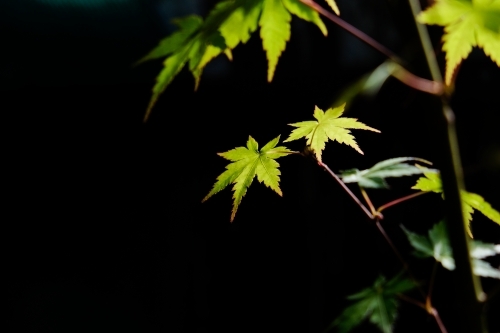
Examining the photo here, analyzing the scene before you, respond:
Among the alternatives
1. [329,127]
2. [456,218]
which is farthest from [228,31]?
[456,218]

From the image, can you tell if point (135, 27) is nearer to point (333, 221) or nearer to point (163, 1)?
point (163, 1)

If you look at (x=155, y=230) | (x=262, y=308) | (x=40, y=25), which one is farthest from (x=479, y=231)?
(x=40, y=25)

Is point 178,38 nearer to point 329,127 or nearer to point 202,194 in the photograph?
point 329,127

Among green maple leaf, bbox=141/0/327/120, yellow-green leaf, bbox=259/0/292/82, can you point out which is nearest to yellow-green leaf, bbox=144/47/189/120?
green maple leaf, bbox=141/0/327/120

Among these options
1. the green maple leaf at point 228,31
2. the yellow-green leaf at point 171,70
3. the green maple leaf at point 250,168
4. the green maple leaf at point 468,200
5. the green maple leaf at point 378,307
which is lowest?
the green maple leaf at point 378,307

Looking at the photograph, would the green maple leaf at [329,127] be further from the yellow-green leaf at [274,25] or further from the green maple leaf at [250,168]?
the yellow-green leaf at [274,25]

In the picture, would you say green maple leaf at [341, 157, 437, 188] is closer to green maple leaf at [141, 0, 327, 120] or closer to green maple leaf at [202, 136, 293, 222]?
green maple leaf at [202, 136, 293, 222]

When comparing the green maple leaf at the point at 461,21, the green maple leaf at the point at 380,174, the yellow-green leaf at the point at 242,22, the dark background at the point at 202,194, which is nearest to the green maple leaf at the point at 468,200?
the green maple leaf at the point at 380,174
